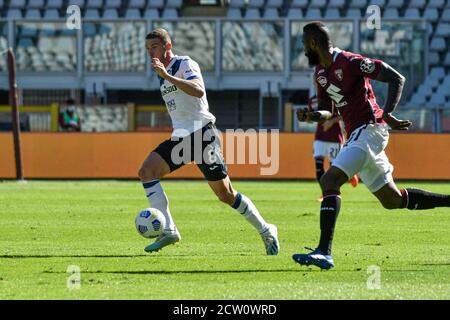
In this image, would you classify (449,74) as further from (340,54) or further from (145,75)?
(340,54)

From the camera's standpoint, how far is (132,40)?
31.1 metres

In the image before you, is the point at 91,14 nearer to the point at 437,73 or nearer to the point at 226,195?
the point at 437,73

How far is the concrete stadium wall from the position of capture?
1063 inches

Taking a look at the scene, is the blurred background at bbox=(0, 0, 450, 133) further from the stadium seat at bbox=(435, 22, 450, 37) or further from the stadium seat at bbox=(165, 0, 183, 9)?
the stadium seat at bbox=(165, 0, 183, 9)

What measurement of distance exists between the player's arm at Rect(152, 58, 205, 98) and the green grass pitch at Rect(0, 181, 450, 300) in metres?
1.53

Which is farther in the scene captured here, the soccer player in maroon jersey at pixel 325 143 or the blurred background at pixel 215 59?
the blurred background at pixel 215 59

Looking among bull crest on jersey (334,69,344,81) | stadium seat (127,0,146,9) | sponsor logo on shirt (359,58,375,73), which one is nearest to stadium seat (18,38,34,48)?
stadium seat (127,0,146,9)

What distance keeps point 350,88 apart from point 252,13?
79.9 feet

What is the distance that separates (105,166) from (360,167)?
17765mm

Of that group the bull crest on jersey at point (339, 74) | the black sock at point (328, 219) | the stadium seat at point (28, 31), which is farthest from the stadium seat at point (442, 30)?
the black sock at point (328, 219)

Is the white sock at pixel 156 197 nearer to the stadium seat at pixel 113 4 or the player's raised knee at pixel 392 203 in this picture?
the player's raised knee at pixel 392 203

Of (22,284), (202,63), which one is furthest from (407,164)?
(22,284)

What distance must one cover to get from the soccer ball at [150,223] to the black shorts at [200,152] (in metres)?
0.49

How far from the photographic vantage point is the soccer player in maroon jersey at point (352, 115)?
969 centimetres
